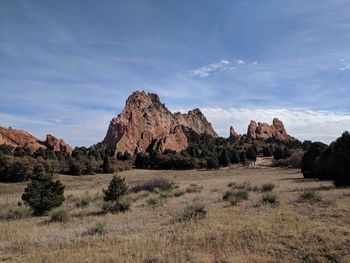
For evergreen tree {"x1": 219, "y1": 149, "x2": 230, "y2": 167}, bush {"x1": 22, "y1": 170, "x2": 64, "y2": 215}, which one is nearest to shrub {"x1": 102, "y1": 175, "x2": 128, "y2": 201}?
bush {"x1": 22, "y1": 170, "x2": 64, "y2": 215}

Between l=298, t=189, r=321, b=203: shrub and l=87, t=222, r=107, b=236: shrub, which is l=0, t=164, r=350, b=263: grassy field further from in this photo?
l=298, t=189, r=321, b=203: shrub

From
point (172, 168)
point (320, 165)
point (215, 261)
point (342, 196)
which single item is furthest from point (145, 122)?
point (215, 261)

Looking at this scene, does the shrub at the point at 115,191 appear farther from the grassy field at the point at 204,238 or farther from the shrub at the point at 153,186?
the shrub at the point at 153,186

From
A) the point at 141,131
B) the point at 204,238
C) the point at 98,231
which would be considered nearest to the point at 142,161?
the point at 141,131

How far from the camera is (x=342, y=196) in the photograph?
21484 mm

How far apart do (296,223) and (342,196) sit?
28.6 ft

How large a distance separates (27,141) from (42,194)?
119653 mm

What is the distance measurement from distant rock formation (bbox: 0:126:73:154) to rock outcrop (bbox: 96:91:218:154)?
18607mm

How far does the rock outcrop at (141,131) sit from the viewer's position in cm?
14438

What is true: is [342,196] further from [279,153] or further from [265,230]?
[279,153]

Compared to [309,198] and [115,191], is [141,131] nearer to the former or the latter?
[115,191]

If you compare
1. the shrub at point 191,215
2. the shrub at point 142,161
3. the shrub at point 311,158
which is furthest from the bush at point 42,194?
the shrub at point 142,161

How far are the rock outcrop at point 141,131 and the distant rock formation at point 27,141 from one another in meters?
18.6

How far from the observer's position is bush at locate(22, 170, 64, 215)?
79.8 feet
